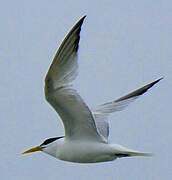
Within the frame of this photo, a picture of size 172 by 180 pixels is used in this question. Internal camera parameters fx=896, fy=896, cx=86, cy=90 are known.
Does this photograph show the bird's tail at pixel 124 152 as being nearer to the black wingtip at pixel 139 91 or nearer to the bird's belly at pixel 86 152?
the bird's belly at pixel 86 152

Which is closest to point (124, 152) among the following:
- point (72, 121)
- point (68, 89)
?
point (72, 121)

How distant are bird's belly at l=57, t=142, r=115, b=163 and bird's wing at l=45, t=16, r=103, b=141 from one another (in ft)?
0.51

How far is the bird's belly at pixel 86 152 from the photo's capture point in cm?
865

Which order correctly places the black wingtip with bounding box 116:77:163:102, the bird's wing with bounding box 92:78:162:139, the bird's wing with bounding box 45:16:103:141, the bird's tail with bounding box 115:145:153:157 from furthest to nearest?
1. the black wingtip with bounding box 116:77:163:102
2. the bird's wing with bounding box 92:78:162:139
3. the bird's tail with bounding box 115:145:153:157
4. the bird's wing with bounding box 45:16:103:141

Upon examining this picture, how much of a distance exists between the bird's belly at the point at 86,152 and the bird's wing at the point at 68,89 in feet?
0.51

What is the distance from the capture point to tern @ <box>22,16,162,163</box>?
7.98 m

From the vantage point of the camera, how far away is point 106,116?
32.5 ft

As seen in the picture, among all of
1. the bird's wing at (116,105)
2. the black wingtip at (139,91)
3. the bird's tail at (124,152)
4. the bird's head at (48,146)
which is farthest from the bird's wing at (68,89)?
the black wingtip at (139,91)

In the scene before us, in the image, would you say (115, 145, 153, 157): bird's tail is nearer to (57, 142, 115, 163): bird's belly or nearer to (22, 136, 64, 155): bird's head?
(57, 142, 115, 163): bird's belly

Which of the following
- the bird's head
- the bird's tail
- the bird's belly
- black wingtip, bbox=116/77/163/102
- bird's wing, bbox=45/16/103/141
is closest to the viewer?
bird's wing, bbox=45/16/103/141

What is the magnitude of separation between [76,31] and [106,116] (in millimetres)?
2271

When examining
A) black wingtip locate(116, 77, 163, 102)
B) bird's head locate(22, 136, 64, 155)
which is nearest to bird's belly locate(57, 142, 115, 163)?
bird's head locate(22, 136, 64, 155)

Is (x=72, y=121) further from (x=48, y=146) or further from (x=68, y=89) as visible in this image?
(x=48, y=146)

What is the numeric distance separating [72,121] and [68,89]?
49 centimetres
